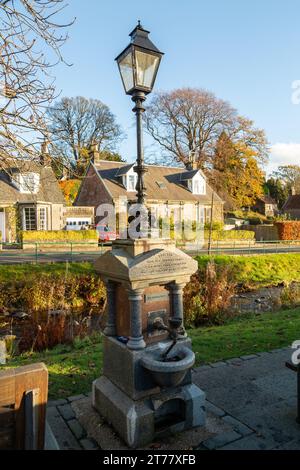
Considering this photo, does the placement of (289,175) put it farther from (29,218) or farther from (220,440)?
(220,440)

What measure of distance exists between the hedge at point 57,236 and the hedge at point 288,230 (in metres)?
18.6

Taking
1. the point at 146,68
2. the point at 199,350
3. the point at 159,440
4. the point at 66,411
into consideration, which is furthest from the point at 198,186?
the point at 159,440

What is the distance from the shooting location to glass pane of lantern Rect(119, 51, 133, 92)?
3.77 meters

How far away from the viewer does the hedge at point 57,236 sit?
72.6 feet

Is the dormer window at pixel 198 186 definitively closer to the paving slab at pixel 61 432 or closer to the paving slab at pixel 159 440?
the paving slab at pixel 159 440

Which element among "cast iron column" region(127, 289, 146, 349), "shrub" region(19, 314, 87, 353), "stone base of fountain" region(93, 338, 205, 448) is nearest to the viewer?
"stone base of fountain" region(93, 338, 205, 448)

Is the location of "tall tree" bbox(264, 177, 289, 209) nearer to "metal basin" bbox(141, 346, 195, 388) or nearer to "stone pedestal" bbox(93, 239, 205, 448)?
"stone pedestal" bbox(93, 239, 205, 448)

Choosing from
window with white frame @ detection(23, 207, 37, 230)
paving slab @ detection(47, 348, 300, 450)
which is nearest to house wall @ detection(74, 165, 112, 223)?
window with white frame @ detection(23, 207, 37, 230)

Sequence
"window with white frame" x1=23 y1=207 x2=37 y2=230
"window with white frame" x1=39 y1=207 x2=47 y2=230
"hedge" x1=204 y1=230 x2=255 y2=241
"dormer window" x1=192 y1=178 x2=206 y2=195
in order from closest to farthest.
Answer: "window with white frame" x1=23 y1=207 x2=37 y2=230 → "window with white frame" x1=39 y1=207 x2=47 y2=230 → "hedge" x1=204 y1=230 x2=255 y2=241 → "dormer window" x1=192 y1=178 x2=206 y2=195

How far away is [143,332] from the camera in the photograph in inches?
150

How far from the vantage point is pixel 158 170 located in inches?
1380

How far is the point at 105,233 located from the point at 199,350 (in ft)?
69.4

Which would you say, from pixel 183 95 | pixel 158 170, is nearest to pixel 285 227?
pixel 158 170

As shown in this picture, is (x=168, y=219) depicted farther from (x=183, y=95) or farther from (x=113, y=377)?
(x=113, y=377)
